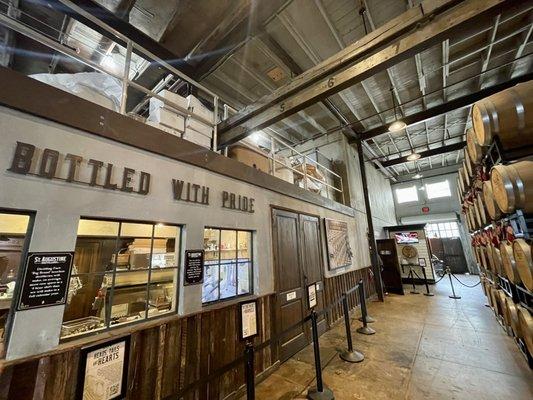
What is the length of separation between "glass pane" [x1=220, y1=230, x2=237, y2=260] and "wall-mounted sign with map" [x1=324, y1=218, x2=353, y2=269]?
336 cm

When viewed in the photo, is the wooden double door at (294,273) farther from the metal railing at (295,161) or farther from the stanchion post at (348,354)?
the metal railing at (295,161)

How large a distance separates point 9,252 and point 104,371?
6.90 feet

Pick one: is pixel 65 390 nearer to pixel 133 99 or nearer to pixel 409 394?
pixel 409 394

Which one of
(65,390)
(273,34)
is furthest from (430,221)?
(65,390)

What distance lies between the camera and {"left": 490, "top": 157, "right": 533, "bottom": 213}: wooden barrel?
249 centimetres

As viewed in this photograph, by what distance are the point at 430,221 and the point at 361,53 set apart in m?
15.4

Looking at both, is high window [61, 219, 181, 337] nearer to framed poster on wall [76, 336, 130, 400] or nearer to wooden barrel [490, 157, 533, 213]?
framed poster on wall [76, 336, 130, 400]

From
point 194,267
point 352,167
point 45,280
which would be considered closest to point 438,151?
point 352,167

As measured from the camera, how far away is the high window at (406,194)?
15.3 meters

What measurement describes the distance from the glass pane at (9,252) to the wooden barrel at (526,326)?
5.67 metres

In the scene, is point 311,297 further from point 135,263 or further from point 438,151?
point 438,151

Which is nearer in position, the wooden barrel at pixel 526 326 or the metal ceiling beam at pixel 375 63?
the metal ceiling beam at pixel 375 63

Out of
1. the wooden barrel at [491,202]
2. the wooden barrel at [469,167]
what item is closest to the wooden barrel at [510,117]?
the wooden barrel at [491,202]

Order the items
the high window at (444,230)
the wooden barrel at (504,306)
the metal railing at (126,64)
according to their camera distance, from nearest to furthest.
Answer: the metal railing at (126,64)
the wooden barrel at (504,306)
the high window at (444,230)
